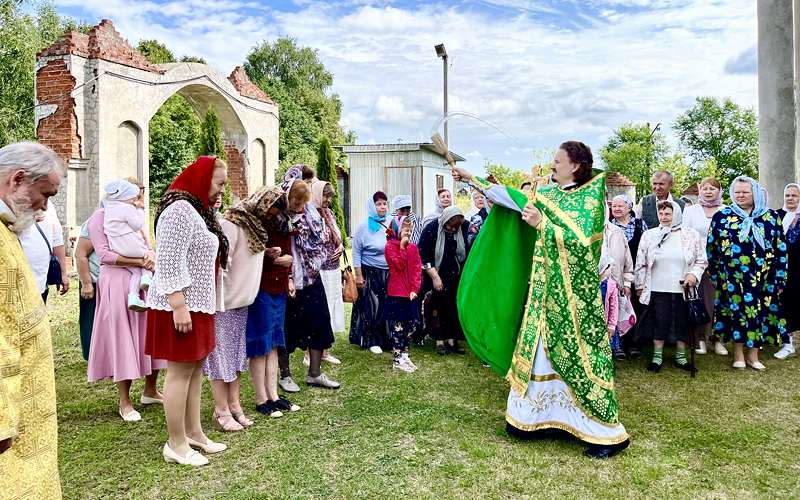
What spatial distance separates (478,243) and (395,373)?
220cm

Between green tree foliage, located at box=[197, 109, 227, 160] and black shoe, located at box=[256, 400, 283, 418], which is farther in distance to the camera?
green tree foliage, located at box=[197, 109, 227, 160]

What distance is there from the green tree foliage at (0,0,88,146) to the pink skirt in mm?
19776

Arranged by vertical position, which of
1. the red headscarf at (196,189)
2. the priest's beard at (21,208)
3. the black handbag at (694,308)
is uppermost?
the red headscarf at (196,189)

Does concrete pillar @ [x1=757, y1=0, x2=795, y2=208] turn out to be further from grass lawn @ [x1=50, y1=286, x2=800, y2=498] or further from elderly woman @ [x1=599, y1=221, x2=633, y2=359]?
grass lawn @ [x1=50, y1=286, x2=800, y2=498]

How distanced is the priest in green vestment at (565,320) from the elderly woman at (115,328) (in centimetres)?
273

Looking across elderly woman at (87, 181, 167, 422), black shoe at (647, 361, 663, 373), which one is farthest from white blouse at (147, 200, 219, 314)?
black shoe at (647, 361, 663, 373)

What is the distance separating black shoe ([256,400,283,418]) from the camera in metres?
4.88

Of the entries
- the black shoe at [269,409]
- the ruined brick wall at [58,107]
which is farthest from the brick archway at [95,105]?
the black shoe at [269,409]

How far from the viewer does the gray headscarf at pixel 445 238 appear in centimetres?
706

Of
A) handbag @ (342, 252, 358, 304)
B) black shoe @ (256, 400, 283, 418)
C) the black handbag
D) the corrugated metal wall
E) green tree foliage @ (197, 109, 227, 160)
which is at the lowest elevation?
black shoe @ (256, 400, 283, 418)

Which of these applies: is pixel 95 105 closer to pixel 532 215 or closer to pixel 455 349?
pixel 455 349

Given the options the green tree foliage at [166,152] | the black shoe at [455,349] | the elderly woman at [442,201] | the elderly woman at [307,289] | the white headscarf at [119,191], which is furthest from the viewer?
the green tree foliage at [166,152]

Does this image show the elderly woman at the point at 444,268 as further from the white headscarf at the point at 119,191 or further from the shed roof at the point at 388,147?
the shed roof at the point at 388,147

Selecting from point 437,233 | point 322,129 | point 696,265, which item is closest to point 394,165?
point 437,233
